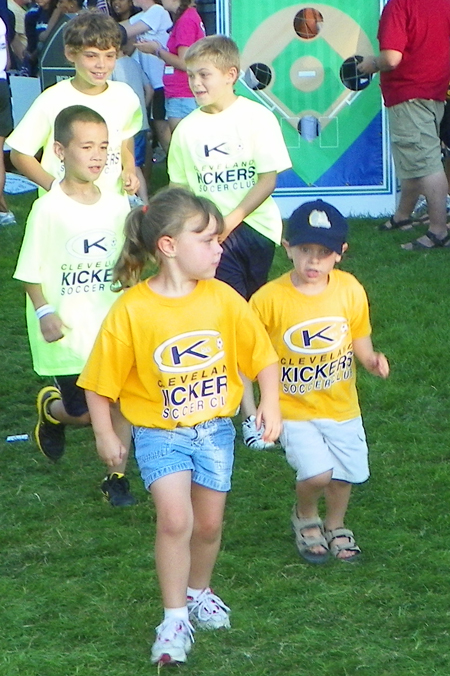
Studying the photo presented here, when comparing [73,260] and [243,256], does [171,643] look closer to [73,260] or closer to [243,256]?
[73,260]

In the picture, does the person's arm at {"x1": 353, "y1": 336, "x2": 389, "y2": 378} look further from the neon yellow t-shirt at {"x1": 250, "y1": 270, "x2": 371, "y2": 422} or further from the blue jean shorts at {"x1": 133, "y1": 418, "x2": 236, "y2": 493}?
the blue jean shorts at {"x1": 133, "y1": 418, "x2": 236, "y2": 493}

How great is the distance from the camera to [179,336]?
11.6 feet

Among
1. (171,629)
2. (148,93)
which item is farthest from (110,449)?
(148,93)

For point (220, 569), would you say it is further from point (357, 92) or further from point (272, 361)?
point (357, 92)

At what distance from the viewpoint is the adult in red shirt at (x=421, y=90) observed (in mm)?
8633

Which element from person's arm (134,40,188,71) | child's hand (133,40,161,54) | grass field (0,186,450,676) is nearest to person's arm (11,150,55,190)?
grass field (0,186,450,676)

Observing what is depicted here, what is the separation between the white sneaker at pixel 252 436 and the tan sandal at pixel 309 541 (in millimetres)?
1145

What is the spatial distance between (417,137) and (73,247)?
187 inches

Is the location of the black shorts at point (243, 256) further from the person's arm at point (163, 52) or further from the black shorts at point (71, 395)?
the person's arm at point (163, 52)

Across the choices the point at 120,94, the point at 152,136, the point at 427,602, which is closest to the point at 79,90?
the point at 120,94

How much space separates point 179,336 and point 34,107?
2251 millimetres

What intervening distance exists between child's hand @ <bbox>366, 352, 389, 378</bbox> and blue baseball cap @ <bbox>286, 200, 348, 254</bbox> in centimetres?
41

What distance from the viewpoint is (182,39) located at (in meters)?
10.6

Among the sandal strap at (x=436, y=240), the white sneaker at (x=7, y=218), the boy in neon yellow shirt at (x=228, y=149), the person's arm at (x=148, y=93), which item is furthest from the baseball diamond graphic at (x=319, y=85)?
the boy in neon yellow shirt at (x=228, y=149)
